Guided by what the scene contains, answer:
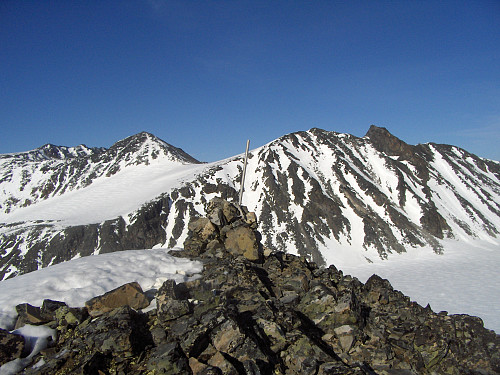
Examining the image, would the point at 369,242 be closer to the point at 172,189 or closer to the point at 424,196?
the point at 424,196

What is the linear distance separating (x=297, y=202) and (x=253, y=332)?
81221mm

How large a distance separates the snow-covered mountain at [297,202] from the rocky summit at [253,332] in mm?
62250

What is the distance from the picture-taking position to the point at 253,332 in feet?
29.3

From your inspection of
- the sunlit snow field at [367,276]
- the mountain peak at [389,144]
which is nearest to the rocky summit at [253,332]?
the sunlit snow field at [367,276]

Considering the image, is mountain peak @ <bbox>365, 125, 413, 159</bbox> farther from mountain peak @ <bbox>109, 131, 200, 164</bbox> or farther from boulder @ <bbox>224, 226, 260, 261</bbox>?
boulder @ <bbox>224, 226, 260, 261</bbox>

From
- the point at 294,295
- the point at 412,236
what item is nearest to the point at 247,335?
the point at 294,295

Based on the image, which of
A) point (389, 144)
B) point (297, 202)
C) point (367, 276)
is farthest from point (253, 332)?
point (389, 144)

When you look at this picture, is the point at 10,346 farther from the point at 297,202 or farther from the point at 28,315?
the point at 297,202

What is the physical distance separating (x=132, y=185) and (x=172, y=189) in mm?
25485

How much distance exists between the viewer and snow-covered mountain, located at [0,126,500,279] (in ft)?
254

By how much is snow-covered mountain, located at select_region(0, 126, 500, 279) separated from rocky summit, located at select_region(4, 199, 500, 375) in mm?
62250

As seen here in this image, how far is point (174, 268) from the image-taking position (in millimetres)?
14422

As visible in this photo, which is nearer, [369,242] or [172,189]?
[369,242]

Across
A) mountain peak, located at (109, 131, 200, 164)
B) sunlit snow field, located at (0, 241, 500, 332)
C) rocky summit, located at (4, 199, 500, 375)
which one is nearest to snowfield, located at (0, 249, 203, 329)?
sunlit snow field, located at (0, 241, 500, 332)
